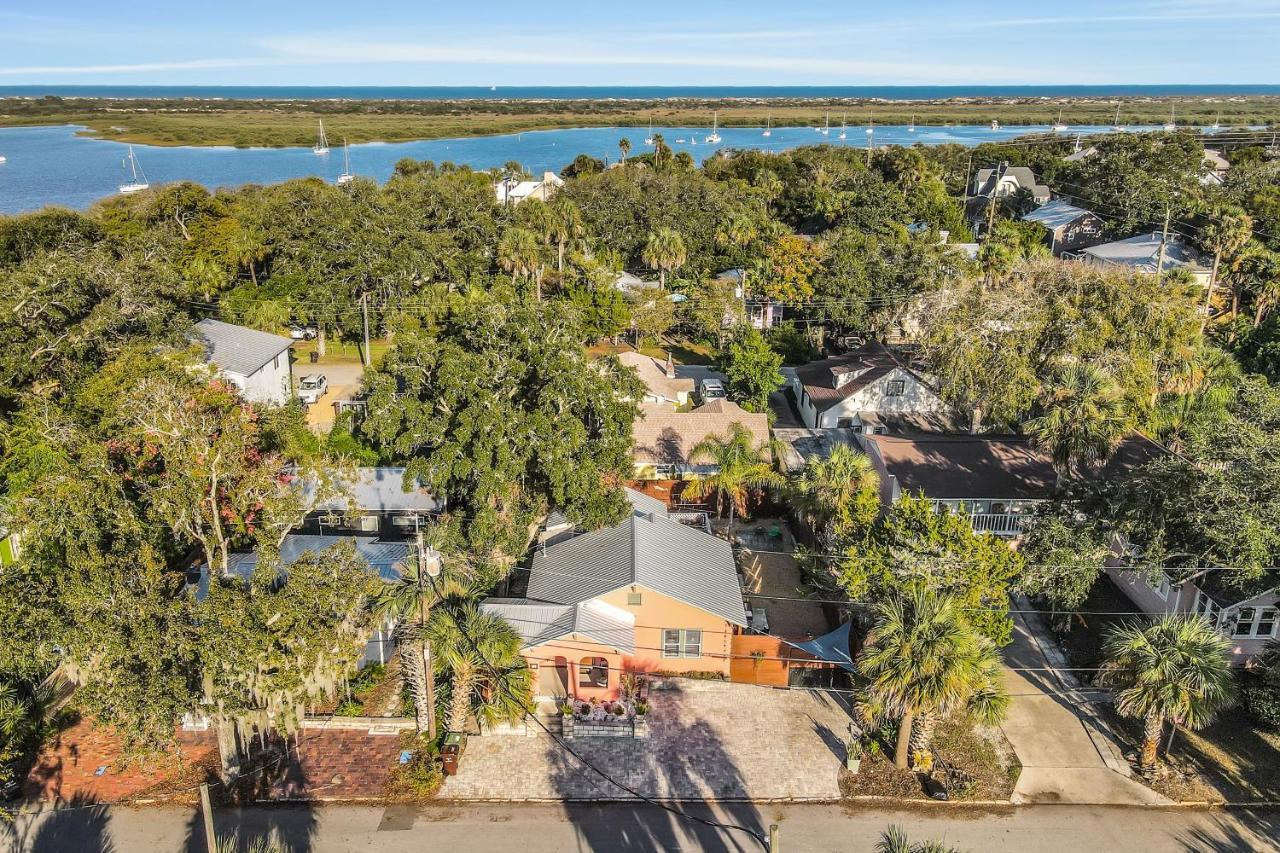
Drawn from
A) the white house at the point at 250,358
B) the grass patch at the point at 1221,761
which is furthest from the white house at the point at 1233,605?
the white house at the point at 250,358

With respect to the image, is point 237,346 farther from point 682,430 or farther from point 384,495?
point 682,430

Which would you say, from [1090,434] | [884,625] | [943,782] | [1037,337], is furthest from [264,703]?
[1037,337]

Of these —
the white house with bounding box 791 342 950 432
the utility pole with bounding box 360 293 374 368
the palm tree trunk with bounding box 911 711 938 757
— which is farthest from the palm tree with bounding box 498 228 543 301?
the palm tree trunk with bounding box 911 711 938 757

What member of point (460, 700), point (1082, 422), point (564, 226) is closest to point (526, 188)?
point (564, 226)

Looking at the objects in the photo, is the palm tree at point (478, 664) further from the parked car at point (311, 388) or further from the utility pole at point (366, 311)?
the utility pole at point (366, 311)

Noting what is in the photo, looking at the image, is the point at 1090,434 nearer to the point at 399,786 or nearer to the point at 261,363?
the point at 399,786
